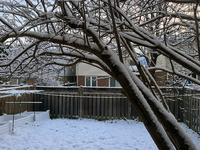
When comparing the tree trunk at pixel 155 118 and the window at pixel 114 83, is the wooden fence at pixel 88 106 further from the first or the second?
the tree trunk at pixel 155 118

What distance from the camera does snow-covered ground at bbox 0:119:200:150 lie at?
5094 mm

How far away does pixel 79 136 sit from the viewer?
19.6ft

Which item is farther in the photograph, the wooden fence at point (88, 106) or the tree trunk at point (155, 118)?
the wooden fence at point (88, 106)

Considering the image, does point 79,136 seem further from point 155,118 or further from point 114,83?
point 114,83

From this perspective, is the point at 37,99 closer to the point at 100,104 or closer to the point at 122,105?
the point at 100,104

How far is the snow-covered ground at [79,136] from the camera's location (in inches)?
201

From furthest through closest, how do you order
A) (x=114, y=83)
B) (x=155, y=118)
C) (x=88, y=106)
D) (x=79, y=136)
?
(x=114, y=83) < (x=88, y=106) < (x=79, y=136) < (x=155, y=118)

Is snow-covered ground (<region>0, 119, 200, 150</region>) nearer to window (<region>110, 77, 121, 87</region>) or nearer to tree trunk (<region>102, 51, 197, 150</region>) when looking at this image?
tree trunk (<region>102, 51, 197, 150</region>)

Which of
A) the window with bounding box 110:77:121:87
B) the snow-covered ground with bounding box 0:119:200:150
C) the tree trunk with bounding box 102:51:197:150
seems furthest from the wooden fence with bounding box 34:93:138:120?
the tree trunk with bounding box 102:51:197:150

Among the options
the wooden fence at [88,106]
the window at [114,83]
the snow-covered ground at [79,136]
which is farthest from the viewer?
the window at [114,83]

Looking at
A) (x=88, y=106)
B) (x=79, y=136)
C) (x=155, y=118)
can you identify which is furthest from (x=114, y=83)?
(x=155, y=118)

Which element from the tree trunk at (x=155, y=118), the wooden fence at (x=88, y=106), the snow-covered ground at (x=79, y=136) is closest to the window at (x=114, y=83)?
the wooden fence at (x=88, y=106)

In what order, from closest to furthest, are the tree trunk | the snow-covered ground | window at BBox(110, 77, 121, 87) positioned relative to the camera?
the tree trunk, the snow-covered ground, window at BBox(110, 77, 121, 87)

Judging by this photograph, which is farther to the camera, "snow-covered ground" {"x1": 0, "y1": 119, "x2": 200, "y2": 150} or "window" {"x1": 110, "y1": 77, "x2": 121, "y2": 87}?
"window" {"x1": 110, "y1": 77, "x2": 121, "y2": 87}
